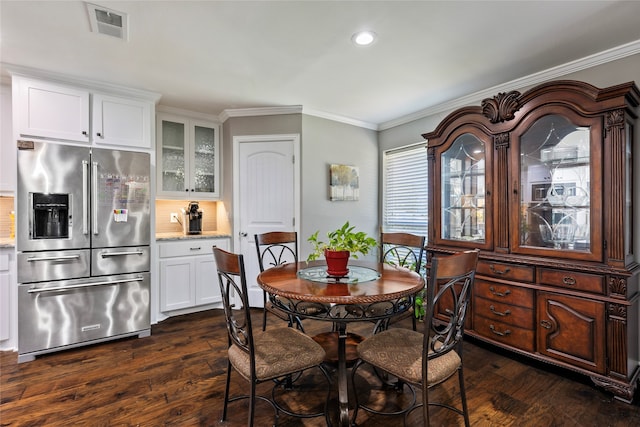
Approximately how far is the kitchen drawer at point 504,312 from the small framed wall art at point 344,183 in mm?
1987

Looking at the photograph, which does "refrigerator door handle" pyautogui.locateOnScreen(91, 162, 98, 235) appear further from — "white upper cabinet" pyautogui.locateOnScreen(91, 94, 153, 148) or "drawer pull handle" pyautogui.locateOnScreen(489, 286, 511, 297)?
"drawer pull handle" pyautogui.locateOnScreen(489, 286, 511, 297)

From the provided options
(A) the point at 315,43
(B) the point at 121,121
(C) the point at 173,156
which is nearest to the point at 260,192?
(C) the point at 173,156

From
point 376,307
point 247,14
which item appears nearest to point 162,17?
point 247,14

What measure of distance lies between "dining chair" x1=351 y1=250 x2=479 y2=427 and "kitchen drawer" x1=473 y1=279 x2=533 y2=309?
98 centimetres

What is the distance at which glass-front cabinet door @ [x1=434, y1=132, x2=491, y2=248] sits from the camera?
2.72 m

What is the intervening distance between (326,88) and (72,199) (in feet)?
8.36

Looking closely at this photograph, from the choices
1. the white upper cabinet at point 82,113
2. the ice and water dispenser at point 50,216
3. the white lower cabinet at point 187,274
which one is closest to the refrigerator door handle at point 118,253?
the ice and water dispenser at point 50,216

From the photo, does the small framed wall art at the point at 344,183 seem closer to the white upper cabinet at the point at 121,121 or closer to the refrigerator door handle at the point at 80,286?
the white upper cabinet at the point at 121,121

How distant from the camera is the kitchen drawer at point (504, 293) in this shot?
235 centimetres

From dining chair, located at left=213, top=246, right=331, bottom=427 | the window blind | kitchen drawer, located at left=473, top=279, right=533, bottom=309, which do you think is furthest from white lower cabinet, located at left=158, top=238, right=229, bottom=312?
kitchen drawer, located at left=473, top=279, right=533, bottom=309

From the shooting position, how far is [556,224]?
2.33m

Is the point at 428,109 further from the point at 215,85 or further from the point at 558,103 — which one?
the point at 215,85

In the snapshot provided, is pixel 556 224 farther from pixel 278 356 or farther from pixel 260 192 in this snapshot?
pixel 260 192

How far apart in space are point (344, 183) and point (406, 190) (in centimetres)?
82
